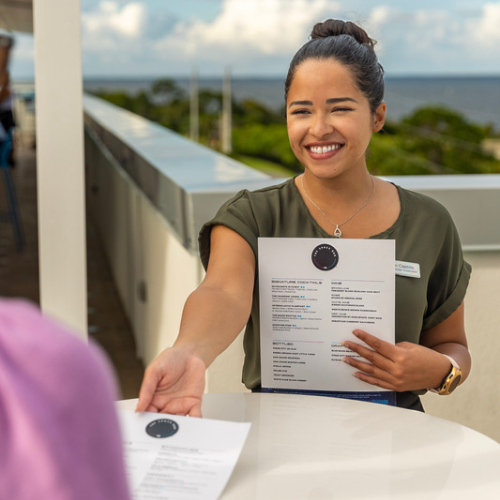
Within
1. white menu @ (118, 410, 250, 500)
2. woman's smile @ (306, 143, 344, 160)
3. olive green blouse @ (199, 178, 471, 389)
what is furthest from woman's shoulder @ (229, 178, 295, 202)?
white menu @ (118, 410, 250, 500)

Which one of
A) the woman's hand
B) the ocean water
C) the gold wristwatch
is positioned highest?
the ocean water

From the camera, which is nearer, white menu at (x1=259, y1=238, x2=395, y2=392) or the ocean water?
white menu at (x1=259, y1=238, x2=395, y2=392)

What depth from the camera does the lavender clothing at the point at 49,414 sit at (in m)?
0.35

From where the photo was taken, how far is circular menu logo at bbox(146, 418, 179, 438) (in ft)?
3.36

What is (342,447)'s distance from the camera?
3.75 feet

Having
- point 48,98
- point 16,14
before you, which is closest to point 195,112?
point 16,14

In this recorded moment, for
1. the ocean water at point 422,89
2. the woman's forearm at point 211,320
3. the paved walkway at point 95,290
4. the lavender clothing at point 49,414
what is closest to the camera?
the lavender clothing at point 49,414

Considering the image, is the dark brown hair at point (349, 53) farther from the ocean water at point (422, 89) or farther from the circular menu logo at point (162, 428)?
the ocean water at point (422, 89)

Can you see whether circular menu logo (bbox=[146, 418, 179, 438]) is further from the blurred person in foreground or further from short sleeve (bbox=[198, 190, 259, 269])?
short sleeve (bbox=[198, 190, 259, 269])

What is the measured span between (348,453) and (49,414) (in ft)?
2.75

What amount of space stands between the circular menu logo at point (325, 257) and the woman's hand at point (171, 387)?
0.40 meters

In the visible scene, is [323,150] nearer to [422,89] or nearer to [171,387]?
[171,387]

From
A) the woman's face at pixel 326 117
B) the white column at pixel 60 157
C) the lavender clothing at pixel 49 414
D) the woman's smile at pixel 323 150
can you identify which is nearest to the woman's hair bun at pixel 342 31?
the woman's face at pixel 326 117

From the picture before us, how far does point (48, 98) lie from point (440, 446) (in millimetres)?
1845
